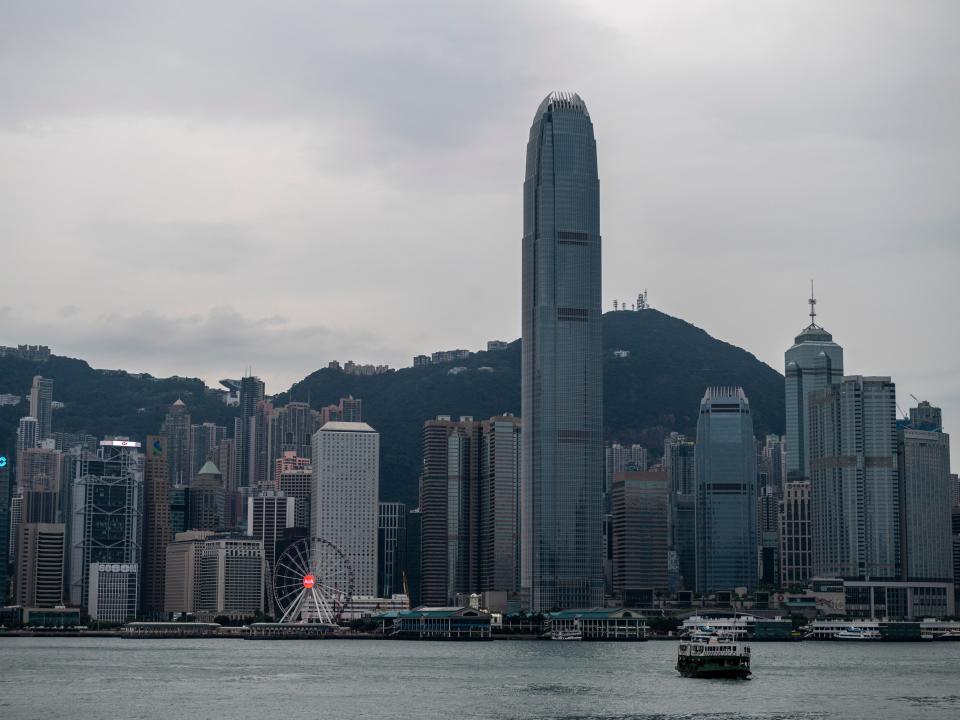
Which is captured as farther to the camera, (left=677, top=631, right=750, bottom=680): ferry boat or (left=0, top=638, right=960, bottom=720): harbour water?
(left=677, top=631, right=750, bottom=680): ferry boat

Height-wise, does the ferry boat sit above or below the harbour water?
above

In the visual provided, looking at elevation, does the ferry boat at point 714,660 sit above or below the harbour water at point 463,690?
above

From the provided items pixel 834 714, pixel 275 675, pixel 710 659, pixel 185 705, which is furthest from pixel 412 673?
pixel 834 714

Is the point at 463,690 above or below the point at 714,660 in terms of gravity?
below

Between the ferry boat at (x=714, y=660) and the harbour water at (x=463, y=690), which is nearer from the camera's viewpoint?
the harbour water at (x=463, y=690)
